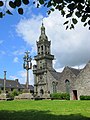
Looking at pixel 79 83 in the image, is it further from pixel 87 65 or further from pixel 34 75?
pixel 34 75

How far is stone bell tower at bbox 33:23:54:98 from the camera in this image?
2635 inches

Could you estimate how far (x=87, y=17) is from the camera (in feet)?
→ 20.8

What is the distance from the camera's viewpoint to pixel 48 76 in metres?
65.9

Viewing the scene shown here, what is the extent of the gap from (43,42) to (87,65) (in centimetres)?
2908

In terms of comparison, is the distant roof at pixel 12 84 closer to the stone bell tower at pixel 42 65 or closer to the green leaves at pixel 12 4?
the stone bell tower at pixel 42 65

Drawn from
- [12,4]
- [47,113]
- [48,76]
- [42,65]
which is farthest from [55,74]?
[12,4]

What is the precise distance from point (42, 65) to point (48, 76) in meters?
4.94

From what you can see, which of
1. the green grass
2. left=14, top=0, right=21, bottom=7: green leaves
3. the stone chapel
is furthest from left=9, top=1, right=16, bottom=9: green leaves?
the stone chapel

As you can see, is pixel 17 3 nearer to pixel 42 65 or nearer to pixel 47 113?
pixel 47 113

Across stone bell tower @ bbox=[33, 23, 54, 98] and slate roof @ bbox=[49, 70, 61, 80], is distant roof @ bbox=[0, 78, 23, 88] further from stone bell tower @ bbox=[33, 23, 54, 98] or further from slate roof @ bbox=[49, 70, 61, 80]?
slate roof @ bbox=[49, 70, 61, 80]

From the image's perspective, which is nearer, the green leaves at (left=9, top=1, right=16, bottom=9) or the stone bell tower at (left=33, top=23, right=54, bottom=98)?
the green leaves at (left=9, top=1, right=16, bottom=9)

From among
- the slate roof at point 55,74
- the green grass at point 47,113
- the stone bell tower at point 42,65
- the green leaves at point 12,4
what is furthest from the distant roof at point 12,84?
the green leaves at point 12,4

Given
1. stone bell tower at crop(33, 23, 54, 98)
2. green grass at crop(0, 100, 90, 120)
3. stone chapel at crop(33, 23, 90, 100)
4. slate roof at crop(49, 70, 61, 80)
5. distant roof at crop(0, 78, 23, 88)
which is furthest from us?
distant roof at crop(0, 78, 23, 88)

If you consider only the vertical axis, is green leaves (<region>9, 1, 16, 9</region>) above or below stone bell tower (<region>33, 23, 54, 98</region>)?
below
